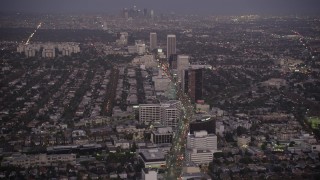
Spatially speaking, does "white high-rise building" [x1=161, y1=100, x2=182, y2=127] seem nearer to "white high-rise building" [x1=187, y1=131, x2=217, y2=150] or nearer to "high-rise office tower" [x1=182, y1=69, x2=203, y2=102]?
"white high-rise building" [x1=187, y1=131, x2=217, y2=150]

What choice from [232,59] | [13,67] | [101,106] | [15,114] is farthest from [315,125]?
[232,59]

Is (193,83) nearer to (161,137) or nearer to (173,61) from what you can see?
(161,137)

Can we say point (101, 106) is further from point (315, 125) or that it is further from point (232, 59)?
point (232, 59)

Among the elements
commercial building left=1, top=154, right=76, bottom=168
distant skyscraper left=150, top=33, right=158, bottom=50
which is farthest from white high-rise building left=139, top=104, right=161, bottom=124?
distant skyscraper left=150, top=33, right=158, bottom=50

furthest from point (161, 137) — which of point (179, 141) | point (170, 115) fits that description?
point (170, 115)

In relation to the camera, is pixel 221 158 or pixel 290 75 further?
pixel 290 75

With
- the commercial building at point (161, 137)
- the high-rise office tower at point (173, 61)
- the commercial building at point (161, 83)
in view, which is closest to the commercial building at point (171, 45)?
the high-rise office tower at point (173, 61)
